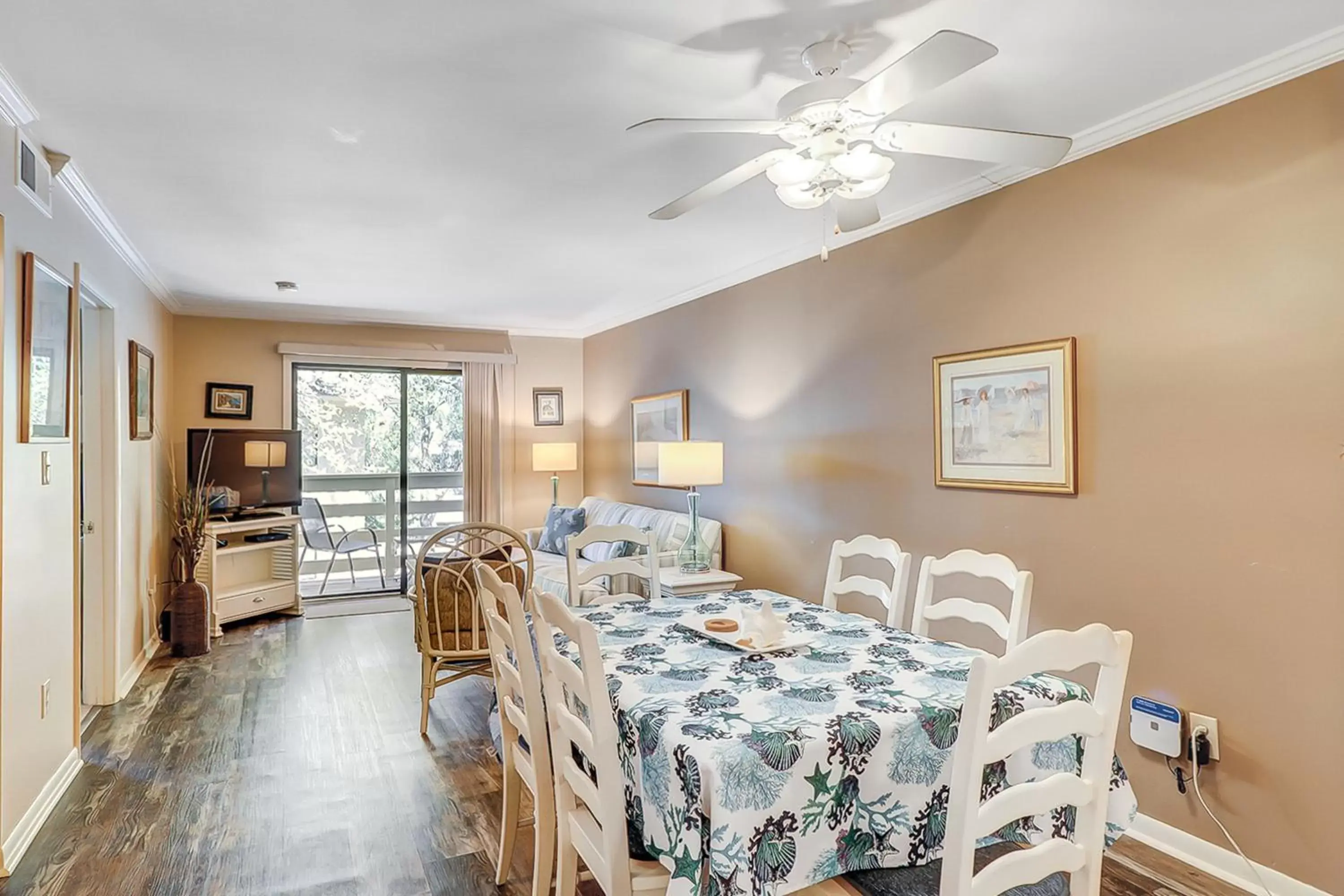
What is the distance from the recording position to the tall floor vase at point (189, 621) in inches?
187

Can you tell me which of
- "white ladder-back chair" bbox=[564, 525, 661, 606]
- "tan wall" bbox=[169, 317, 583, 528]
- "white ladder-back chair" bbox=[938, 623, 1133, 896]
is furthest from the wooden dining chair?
"tan wall" bbox=[169, 317, 583, 528]

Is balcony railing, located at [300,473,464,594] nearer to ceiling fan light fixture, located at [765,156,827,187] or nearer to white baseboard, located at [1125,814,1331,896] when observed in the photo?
ceiling fan light fixture, located at [765,156,827,187]

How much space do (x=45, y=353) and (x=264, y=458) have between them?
3.16m

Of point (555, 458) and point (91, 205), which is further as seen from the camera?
point (555, 458)

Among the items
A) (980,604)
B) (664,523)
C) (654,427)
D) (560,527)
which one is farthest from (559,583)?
(980,604)

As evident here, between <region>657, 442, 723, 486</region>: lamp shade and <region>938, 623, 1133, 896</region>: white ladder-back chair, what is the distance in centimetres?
285

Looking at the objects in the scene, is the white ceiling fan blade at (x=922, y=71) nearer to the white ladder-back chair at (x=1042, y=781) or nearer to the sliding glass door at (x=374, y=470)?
the white ladder-back chair at (x=1042, y=781)

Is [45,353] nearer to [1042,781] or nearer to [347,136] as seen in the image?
[347,136]

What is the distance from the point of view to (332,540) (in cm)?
637

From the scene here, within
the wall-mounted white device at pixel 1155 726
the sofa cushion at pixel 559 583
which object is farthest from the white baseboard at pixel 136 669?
the wall-mounted white device at pixel 1155 726

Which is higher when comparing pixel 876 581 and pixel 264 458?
pixel 264 458

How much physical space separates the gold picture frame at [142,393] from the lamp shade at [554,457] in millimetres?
2790

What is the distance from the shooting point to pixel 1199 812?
2324 millimetres

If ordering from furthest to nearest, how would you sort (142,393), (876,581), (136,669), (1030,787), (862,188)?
(142,393) < (136,669) < (876,581) < (862,188) < (1030,787)
